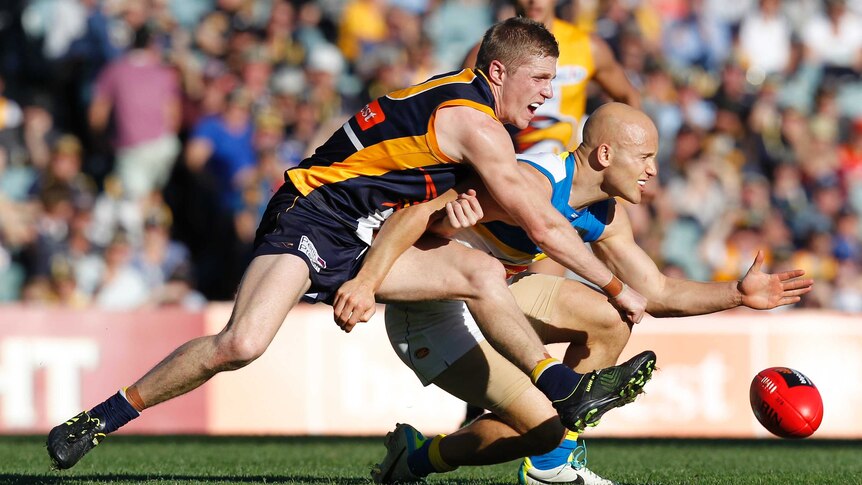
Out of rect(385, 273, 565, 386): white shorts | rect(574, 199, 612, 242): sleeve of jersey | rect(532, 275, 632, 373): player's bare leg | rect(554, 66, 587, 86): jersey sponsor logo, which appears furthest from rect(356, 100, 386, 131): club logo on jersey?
rect(554, 66, 587, 86): jersey sponsor logo

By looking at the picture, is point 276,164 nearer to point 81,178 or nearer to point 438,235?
point 81,178

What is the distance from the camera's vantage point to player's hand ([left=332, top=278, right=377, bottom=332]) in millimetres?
6152

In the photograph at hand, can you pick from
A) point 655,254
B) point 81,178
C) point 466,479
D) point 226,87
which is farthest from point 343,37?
point 466,479

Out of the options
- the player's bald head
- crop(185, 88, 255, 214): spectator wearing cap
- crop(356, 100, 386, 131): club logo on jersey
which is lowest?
crop(185, 88, 255, 214): spectator wearing cap

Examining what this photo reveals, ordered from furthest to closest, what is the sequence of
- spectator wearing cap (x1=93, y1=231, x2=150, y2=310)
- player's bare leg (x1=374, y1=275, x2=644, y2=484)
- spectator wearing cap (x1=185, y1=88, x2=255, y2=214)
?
1. spectator wearing cap (x1=185, y1=88, x2=255, y2=214)
2. spectator wearing cap (x1=93, y1=231, x2=150, y2=310)
3. player's bare leg (x1=374, y1=275, x2=644, y2=484)

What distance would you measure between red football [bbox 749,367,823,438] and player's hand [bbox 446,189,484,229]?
5.90ft

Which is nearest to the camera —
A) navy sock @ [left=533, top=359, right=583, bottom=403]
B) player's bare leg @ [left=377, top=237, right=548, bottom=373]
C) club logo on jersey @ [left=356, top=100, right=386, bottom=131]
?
navy sock @ [left=533, top=359, right=583, bottom=403]

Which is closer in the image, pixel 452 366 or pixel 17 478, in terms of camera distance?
pixel 452 366

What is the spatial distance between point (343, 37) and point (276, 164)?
245 centimetres

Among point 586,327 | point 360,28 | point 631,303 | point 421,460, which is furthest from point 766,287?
point 360,28

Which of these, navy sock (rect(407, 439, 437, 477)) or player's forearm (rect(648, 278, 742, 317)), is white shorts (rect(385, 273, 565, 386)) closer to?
navy sock (rect(407, 439, 437, 477))

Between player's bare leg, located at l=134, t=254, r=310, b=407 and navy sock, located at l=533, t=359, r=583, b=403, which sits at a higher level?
player's bare leg, located at l=134, t=254, r=310, b=407

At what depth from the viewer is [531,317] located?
22.3ft

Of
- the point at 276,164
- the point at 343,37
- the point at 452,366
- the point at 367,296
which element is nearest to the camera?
the point at 367,296
